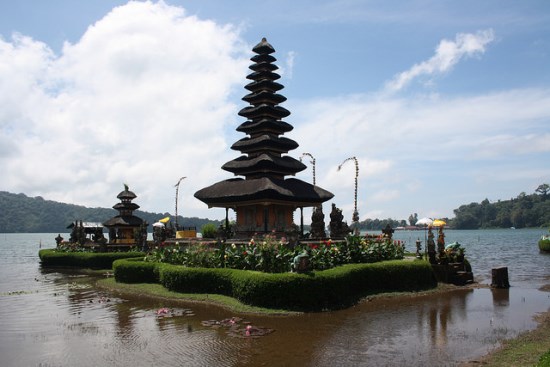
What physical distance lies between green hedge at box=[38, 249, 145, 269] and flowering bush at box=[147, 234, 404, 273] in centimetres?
1351

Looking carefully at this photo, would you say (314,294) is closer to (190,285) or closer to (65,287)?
(190,285)

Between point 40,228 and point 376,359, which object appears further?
point 40,228

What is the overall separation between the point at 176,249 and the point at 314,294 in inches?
445

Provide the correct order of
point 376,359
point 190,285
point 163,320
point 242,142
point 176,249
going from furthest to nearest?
point 242,142 < point 176,249 < point 190,285 < point 163,320 < point 376,359

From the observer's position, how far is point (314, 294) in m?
17.6

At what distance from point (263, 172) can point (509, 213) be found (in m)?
168

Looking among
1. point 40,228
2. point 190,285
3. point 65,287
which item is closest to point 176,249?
point 190,285

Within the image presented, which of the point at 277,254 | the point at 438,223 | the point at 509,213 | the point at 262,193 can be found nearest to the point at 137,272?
the point at 262,193

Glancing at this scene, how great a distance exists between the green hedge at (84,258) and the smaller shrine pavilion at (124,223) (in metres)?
6.83

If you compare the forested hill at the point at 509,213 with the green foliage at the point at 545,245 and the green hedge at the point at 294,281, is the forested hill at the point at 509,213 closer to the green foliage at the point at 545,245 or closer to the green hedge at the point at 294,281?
the green foliage at the point at 545,245

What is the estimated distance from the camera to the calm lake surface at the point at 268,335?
38.7 ft

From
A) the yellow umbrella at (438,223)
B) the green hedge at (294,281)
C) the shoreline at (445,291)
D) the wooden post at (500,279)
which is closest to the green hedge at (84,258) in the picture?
the shoreline at (445,291)

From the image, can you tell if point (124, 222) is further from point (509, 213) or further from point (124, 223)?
point (509, 213)

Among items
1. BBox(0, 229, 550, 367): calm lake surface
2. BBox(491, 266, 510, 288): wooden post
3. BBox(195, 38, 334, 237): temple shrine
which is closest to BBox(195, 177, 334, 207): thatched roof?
BBox(195, 38, 334, 237): temple shrine
